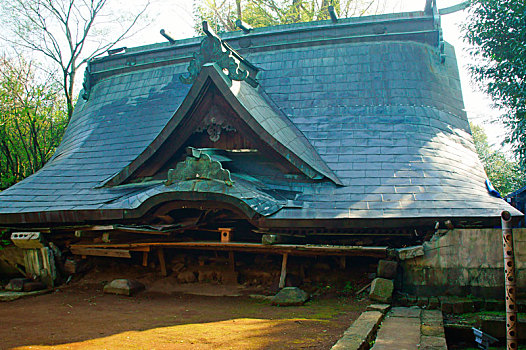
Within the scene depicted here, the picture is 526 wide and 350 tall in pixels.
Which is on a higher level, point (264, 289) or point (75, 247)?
point (75, 247)

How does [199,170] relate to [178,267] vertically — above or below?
above

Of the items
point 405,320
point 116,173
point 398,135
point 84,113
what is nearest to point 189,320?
point 405,320

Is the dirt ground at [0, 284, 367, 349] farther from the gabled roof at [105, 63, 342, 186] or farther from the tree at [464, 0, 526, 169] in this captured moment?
the tree at [464, 0, 526, 169]

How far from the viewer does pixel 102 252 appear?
8703mm

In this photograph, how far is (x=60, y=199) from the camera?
8828 millimetres

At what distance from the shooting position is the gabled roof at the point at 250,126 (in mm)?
8141

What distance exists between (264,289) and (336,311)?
5.94 ft

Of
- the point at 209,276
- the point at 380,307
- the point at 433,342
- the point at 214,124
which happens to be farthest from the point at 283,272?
the point at 433,342

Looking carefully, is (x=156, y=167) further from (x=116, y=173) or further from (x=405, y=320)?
(x=405, y=320)

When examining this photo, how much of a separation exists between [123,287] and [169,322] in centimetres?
247

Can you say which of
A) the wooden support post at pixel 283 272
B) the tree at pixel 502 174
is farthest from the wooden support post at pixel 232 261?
the tree at pixel 502 174

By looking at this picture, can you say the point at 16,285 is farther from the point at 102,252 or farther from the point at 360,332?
the point at 360,332

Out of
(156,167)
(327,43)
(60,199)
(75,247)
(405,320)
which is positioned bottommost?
(405,320)

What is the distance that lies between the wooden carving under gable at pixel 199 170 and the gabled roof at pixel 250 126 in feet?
3.64
